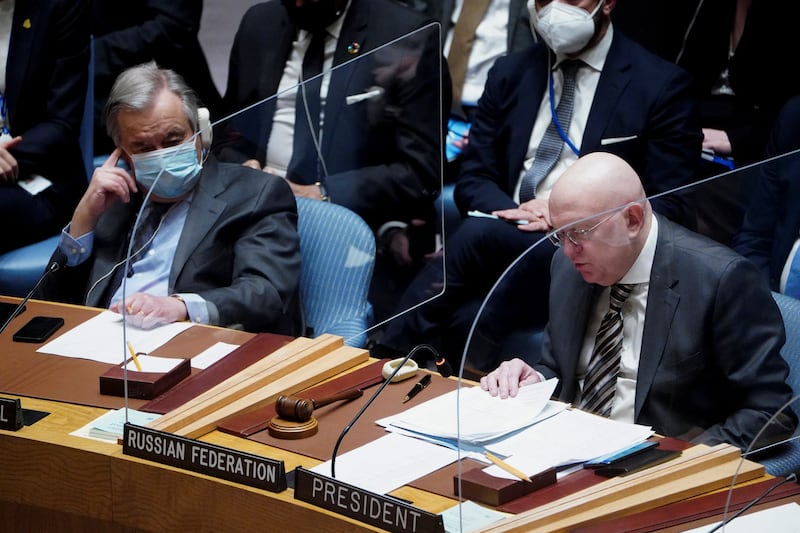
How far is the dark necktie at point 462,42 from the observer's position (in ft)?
12.2

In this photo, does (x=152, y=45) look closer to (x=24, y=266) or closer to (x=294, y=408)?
(x=24, y=266)

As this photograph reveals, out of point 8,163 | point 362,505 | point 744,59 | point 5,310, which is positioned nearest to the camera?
point 362,505

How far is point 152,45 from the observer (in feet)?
13.2

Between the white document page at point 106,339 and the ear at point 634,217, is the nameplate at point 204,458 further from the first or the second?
the ear at point 634,217

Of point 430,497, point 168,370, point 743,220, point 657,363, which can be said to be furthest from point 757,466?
point 168,370

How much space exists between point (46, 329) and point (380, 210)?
0.78m

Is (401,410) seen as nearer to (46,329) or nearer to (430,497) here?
(430,497)

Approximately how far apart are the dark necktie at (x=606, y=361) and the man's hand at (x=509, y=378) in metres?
0.10

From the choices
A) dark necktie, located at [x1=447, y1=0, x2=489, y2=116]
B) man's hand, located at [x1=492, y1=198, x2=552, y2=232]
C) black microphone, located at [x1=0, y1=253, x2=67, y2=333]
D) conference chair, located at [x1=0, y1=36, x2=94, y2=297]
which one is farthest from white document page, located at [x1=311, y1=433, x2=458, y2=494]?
dark necktie, located at [x1=447, y1=0, x2=489, y2=116]

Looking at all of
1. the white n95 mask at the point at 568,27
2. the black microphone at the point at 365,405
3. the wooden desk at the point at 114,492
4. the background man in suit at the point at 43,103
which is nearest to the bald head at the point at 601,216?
the black microphone at the point at 365,405

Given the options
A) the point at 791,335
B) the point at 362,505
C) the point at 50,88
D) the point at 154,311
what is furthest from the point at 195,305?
the point at 50,88

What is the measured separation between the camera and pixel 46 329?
95.1 inches

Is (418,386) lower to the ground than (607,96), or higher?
lower

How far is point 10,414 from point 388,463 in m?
0.70
